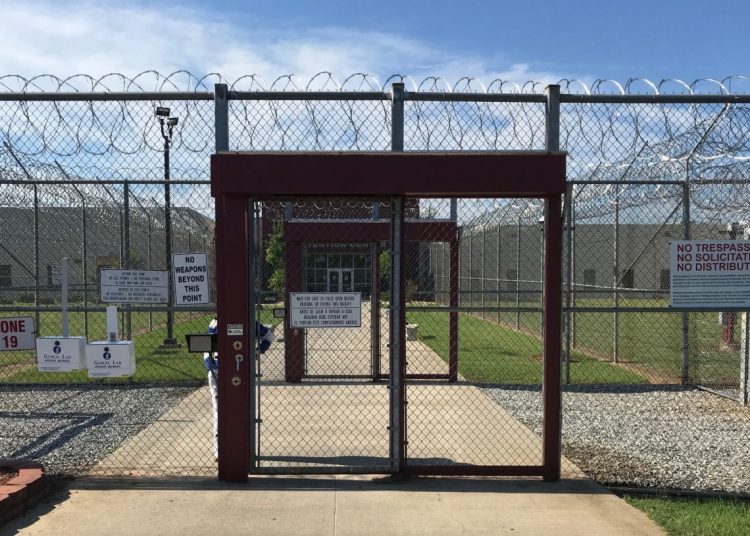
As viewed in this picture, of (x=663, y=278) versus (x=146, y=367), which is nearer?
(x=146, y=367)

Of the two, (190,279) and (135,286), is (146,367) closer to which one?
(135,286)

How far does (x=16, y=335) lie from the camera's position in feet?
20.6

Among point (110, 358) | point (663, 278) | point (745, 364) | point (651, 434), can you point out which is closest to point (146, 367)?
point (110, 358)

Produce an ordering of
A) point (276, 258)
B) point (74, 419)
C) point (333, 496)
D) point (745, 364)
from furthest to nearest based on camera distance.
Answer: point (276, 258) < point (745, 364) < point (74, 419) < point (333, 496)

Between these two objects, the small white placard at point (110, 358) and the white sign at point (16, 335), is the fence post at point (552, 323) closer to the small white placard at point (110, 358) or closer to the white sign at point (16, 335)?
the small white placard at point (110, 358)

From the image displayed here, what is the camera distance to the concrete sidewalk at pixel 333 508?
15.9ft

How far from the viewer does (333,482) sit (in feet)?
19.1

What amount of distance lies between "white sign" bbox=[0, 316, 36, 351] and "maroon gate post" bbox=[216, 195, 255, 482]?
1.92 m

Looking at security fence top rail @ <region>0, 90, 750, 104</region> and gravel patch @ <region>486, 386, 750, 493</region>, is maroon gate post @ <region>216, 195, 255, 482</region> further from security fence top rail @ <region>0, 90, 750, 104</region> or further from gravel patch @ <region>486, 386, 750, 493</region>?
gravel patch @ <region>486, 386, 750, 493</region>

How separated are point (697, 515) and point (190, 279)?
14.2 feet

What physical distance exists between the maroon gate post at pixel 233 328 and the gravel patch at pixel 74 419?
5.10ft

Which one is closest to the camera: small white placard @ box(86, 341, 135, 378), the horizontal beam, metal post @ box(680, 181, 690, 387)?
the horizontal beam

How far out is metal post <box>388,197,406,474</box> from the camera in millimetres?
5773

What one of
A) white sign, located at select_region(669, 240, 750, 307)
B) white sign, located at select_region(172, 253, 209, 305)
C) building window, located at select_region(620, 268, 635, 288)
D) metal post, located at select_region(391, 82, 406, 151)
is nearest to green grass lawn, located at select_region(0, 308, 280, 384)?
white sign, located at select_region(172, 253, 209, 305)
